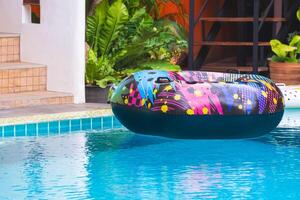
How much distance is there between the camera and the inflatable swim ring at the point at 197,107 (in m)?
8.16

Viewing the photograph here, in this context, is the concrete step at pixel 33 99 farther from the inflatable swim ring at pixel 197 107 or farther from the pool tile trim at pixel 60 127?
the inflatable swim ring at pixel 197 107

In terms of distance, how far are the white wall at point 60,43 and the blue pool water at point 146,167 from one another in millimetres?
1526

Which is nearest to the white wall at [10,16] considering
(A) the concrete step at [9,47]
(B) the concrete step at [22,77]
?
(A) the concrete step at [9,47]

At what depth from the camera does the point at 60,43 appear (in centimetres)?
1011

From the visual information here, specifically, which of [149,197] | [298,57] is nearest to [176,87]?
[149,197]

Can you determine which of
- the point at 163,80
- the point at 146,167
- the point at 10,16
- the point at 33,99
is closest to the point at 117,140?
the point at 163,80

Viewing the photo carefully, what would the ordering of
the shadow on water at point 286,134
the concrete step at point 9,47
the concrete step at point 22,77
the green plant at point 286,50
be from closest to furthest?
the shadow on water at point 286,134
the concrete step at point 22,77
the concrete step at point 9,47
the green plant at point 286,50

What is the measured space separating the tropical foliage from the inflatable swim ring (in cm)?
194

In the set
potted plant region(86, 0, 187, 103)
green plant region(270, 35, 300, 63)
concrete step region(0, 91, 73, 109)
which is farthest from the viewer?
green plant region(270, 35, 300, 63)

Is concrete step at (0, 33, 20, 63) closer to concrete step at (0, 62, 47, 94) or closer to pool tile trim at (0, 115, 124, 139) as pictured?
concrete step at (0, 62, 47, 94)

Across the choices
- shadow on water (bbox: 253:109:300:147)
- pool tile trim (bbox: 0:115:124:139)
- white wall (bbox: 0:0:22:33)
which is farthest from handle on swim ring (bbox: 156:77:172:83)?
white wall (bbox: 0:0:22:33)

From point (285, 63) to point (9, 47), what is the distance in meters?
3.51

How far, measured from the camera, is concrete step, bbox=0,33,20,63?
33.7ft

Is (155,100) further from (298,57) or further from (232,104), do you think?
(298,57)
